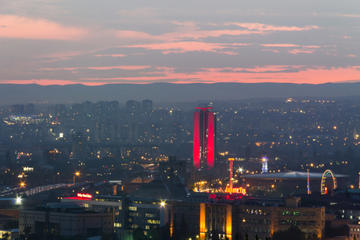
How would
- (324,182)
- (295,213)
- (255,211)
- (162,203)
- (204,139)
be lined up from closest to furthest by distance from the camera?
(295,213)
(255,211)
(162,203)
(324,182)
(204,139)

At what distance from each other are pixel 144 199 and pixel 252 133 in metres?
120

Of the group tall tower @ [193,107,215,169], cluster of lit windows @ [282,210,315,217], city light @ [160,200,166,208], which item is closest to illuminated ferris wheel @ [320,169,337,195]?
city light @ [160,200,166,208]

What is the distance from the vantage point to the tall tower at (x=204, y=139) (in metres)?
132

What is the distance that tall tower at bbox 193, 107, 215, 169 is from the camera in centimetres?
13175

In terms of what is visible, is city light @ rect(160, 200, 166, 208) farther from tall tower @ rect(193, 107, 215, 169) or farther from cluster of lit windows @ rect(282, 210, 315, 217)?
tall tower @ rect(193, 107, 215, 169)

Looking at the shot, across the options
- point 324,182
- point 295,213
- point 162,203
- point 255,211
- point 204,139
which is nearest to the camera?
point 295,213

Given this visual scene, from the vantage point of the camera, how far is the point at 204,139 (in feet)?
438

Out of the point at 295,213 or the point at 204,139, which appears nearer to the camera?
the point at 295,213

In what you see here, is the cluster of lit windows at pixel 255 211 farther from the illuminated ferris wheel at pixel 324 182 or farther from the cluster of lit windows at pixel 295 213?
the illuminated ferris wheel at pixel 324 182

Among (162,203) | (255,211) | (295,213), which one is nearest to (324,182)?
(162,203)

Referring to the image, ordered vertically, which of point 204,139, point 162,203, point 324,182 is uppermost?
point 162,203

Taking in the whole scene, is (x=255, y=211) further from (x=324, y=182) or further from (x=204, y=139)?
(x=204, y=139)

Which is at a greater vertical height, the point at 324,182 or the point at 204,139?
the point at 204,139

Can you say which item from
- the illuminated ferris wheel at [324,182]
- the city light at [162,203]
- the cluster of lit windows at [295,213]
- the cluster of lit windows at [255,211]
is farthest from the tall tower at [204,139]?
the cluster of lit windows at [295,213]
